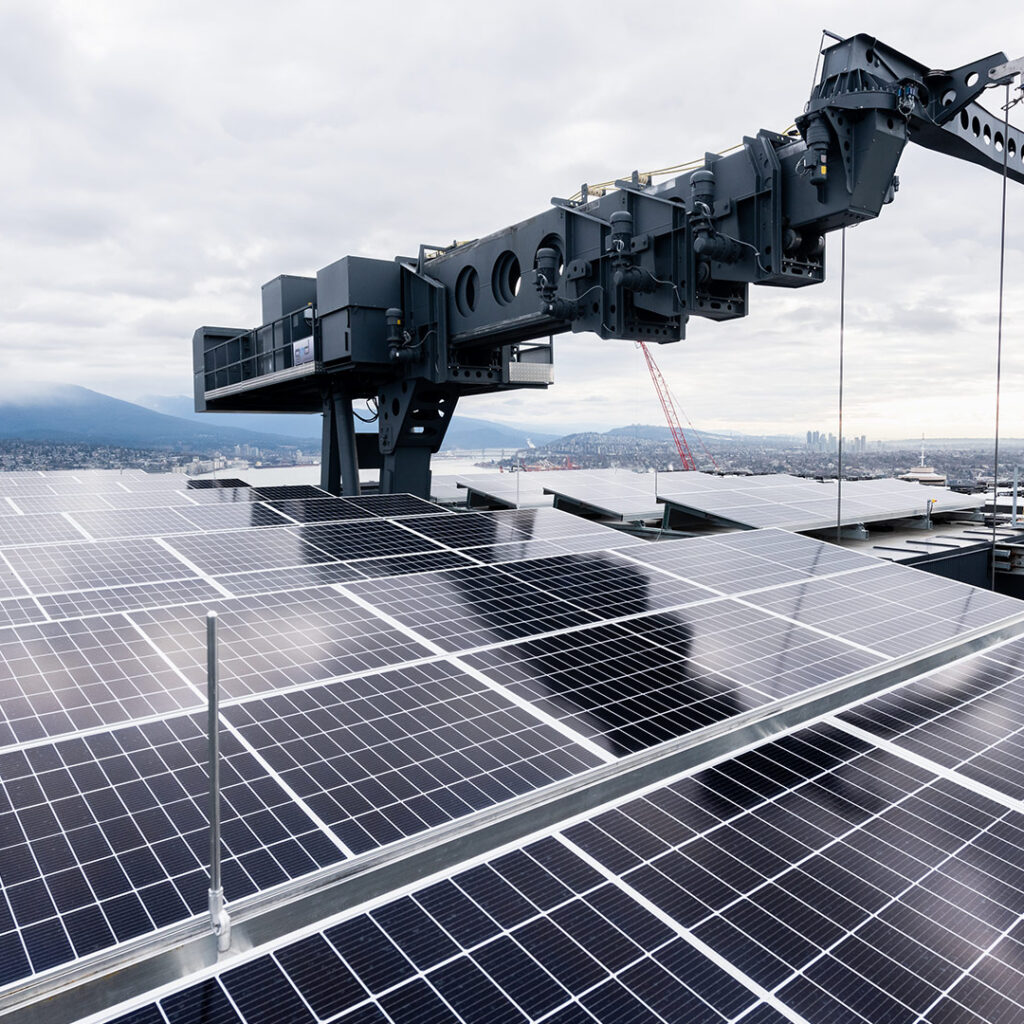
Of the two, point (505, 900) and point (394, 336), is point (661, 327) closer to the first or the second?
point (394, 336)

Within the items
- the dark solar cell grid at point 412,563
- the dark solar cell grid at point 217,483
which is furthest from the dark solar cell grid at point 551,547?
the dark solar cell grid at point 217,483

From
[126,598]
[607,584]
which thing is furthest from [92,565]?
[607,584]

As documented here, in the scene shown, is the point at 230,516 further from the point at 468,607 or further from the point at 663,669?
the point at 663,669

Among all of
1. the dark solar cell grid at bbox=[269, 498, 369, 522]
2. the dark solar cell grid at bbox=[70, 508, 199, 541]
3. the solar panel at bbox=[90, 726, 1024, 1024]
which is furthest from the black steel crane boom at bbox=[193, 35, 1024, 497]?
the solar panel at bbox=[90, 726, 1024, 1024]

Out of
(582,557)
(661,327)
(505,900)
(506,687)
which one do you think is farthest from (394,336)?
(505,900)

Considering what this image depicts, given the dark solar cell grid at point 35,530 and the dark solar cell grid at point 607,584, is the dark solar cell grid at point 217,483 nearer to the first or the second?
the dark solar cell grid at point 35,530

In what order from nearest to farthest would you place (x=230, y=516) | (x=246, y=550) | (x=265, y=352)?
(x=246, y=550), (x=230, y=516), (x=265, y=352)
